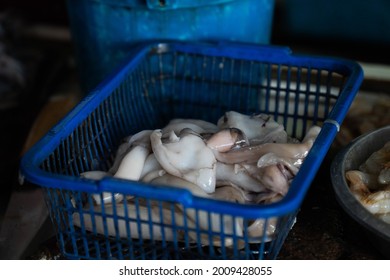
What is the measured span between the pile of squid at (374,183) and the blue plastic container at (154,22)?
0.89m

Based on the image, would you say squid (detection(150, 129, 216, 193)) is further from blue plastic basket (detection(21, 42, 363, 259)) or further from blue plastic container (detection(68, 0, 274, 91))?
blue plastic container (detection(68, 0, 274, 91))

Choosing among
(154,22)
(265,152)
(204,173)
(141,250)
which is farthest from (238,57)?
(141,250)

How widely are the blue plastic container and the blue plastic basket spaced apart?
0.10 m

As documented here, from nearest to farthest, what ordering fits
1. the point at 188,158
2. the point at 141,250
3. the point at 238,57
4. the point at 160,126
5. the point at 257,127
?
the point at 141,250 < the point at 188,158 < the point at 257,127 < the point at 238,57 < the point at 160,126

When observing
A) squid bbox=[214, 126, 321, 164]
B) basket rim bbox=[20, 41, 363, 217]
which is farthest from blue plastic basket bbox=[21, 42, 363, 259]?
squid bbox=[214, 126, 321, 164]

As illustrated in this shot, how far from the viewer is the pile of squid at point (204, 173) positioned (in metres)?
1.79

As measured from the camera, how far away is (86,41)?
2730mm

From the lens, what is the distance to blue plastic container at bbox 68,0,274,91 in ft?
8.26

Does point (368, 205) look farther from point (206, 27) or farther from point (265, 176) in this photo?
point (206, 27)

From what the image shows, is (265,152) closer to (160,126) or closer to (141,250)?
(141,250)

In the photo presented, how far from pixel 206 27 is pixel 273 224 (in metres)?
1.10

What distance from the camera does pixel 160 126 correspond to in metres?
2.64

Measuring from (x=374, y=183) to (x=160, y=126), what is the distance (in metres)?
1.00

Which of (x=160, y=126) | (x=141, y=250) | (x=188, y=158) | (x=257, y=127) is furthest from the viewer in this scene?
(x=160, y=126)
